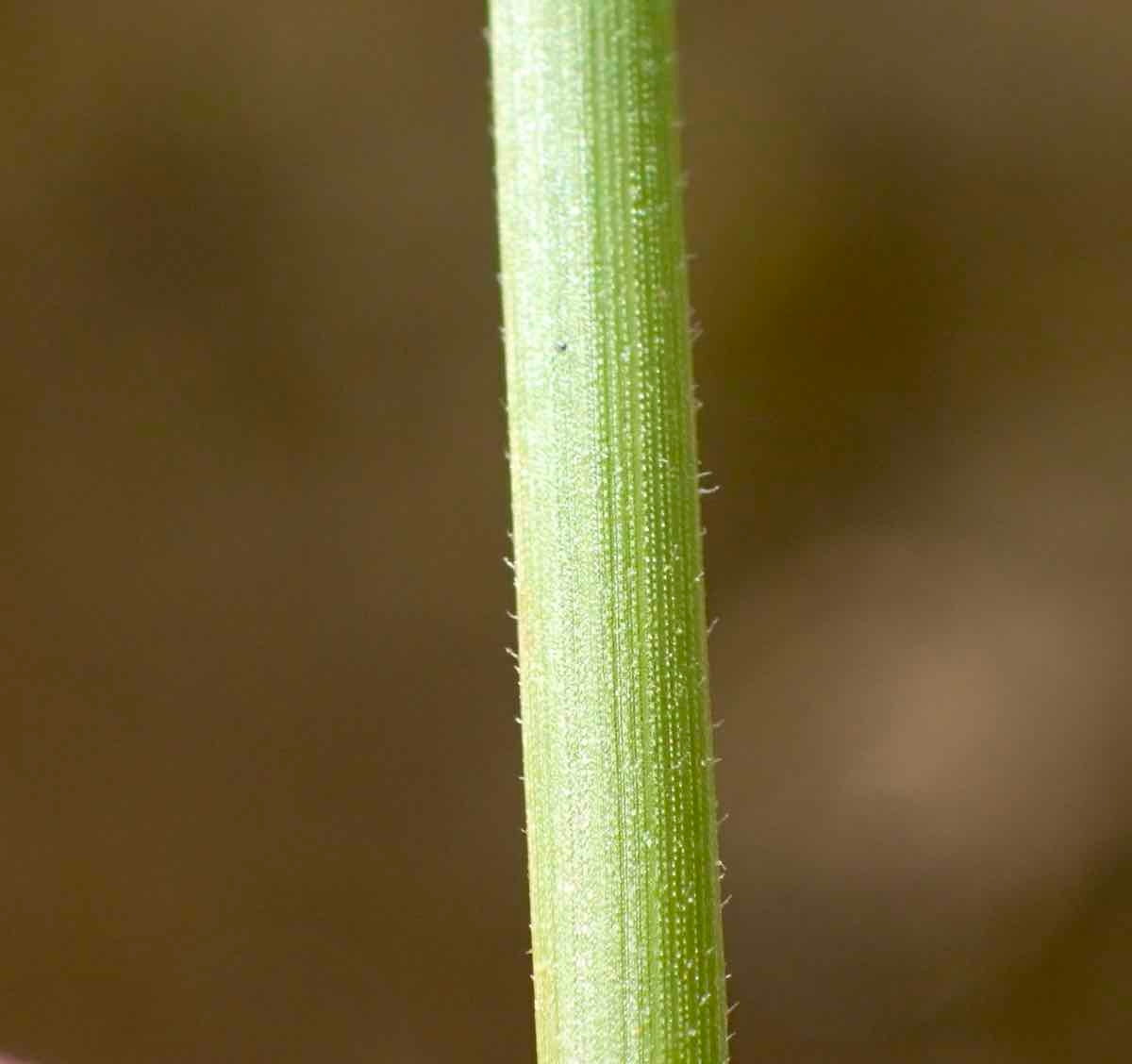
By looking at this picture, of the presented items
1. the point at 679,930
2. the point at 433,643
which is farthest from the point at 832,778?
the point at 679,930

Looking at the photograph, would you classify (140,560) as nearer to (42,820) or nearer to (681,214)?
(42,820)

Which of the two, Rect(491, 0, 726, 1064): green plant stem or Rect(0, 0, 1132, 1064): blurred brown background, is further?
Rect(0, 0, 1132, 1064): blurred brown background

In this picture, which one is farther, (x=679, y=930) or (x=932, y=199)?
(x=932, y=199)

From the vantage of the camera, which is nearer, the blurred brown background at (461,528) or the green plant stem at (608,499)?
the green plant stem at (608,499)

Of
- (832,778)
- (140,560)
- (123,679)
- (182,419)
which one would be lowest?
(832,778)
